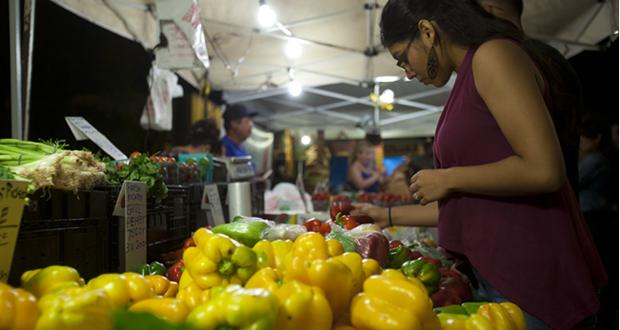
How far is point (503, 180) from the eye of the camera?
1555 mm

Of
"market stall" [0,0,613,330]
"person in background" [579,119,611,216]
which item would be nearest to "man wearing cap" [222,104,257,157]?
"market stall" [0,0,613,330]

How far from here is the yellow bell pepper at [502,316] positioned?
1249mm

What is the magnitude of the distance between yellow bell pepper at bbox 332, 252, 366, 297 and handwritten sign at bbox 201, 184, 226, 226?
1.62m

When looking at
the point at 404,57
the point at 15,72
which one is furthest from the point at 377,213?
the point at 15,72

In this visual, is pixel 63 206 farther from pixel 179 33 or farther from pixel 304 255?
pixel 179 33

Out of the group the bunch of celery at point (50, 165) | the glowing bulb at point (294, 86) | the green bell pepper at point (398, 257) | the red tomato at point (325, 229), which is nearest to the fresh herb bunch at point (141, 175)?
the bunch of celery at point (50, 165)

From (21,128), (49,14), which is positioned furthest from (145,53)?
(21,128)

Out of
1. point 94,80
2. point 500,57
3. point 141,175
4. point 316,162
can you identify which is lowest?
point 141,175

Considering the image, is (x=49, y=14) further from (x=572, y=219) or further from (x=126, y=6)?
(x=572, y=219)

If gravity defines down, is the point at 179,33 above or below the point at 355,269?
above

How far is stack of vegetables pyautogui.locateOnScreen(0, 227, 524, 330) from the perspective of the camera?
91 centimetres

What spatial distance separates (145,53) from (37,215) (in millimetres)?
4140

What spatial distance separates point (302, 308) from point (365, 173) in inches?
307

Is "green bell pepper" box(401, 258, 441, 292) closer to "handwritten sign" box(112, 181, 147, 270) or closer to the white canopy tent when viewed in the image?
"handwritten sign" box(112, 181, 147, 270)
